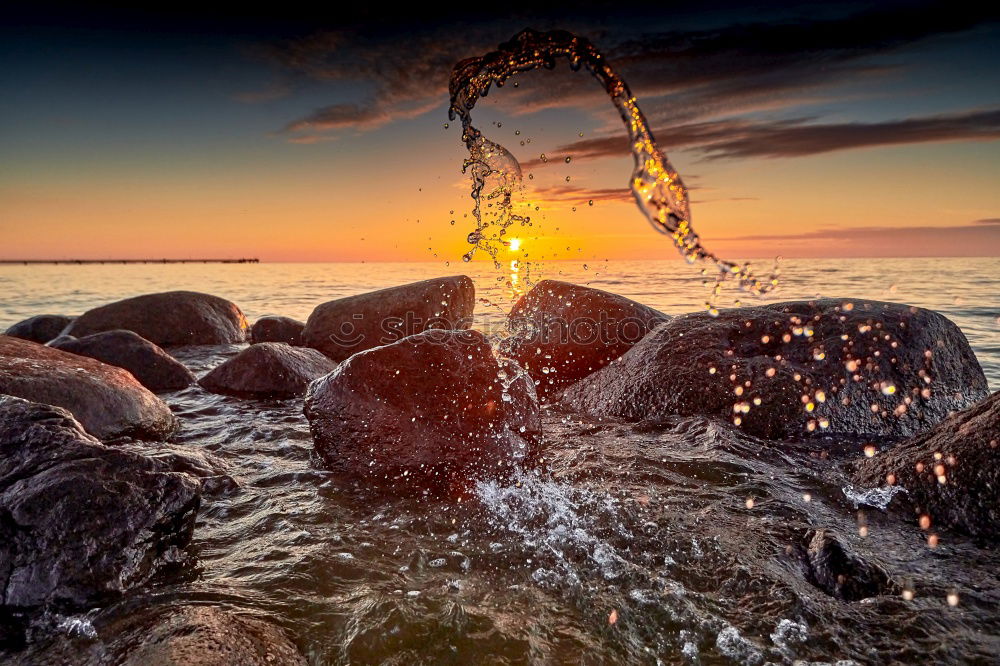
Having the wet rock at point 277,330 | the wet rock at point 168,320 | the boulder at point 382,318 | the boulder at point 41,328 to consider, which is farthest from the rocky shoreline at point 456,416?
the boulder at point 41,328

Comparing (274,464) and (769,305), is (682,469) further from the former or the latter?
(274,464)

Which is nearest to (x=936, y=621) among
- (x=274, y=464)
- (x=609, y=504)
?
(x=609, y=504)

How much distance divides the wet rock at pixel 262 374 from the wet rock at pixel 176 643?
481cm

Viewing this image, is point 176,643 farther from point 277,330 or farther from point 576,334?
point 277,330

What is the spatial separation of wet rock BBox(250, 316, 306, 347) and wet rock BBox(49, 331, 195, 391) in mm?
3542

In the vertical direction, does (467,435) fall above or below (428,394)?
below

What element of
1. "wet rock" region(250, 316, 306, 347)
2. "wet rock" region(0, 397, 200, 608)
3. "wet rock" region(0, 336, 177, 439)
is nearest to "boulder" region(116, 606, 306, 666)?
"wet rock" region(0, 397, 200, 608)

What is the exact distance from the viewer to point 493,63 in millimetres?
5785

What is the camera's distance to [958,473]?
3713 mm

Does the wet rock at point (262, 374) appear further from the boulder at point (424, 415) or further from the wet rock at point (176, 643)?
the wet rock at point (176, 643)

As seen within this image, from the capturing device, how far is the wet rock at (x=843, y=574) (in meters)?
2.92

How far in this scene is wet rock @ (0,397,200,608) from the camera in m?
2.86

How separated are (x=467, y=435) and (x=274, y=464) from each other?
1.76 metres

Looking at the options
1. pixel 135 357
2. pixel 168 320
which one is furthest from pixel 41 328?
pixel 135 357
